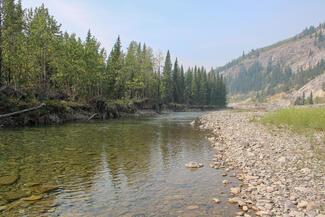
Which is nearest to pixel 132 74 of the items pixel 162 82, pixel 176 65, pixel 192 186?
pixel 162 82

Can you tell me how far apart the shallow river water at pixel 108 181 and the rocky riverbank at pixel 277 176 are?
3.05 ft

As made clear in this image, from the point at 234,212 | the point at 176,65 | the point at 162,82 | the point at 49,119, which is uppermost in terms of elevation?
the point at 176,65

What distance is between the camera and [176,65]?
126938 mm

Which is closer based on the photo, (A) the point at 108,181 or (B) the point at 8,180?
(B) the point at 8,180

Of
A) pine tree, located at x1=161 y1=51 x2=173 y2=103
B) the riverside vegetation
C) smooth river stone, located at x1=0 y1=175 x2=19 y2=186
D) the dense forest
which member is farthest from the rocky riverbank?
pine tree, located at x1=161 y1=51 x2=173 y2=103

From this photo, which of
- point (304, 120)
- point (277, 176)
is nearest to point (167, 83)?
point (304, 120)

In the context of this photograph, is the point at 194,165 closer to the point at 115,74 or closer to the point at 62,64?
the point at 62,64

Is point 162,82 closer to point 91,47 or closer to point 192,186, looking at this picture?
point 91,47

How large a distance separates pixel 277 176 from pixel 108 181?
7615mm

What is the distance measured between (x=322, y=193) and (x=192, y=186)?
512 cm

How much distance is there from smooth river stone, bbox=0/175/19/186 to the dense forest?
78.2 feet

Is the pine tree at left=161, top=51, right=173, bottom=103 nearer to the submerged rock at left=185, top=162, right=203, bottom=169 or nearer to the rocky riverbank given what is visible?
the rocky riverbank

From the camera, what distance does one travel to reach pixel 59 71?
58969 mm

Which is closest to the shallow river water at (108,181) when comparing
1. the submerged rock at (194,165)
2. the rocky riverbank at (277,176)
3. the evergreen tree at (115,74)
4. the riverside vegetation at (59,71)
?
the submerged rock at (194,165)
